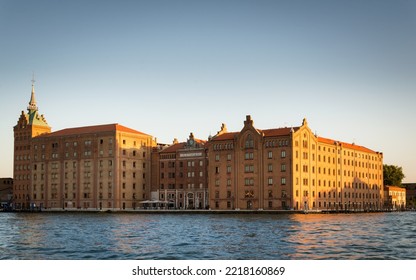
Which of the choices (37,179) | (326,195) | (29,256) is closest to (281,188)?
(326,195)

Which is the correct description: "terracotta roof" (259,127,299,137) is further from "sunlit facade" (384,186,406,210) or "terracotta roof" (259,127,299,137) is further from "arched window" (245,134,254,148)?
"sunlit facade" (384,186,406,210)

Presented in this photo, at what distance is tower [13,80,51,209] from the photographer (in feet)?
458

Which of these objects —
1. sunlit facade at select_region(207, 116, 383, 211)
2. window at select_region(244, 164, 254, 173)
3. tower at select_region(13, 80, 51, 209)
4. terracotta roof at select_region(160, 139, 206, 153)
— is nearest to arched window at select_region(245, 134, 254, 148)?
sunlit facade at select_region(207, 116, 383, 211)

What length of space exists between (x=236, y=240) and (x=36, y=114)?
4344 inches

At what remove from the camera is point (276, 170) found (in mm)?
103688

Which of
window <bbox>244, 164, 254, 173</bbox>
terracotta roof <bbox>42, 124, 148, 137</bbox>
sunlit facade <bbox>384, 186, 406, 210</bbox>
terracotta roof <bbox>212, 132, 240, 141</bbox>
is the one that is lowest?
sunlit facade <bbox>384, 186, 406, 210</bbox>

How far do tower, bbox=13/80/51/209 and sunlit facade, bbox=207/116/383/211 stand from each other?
149 ft

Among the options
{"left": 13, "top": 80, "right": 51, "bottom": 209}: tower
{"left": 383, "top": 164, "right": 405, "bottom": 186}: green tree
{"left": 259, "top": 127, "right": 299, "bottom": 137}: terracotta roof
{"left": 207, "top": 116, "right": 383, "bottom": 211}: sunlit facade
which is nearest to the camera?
{"left": 207, "top": 116, "right": 383, "bottom": 211}: sunlit facade

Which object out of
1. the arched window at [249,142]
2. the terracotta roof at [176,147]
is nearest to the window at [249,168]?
the arched window at [249,142]

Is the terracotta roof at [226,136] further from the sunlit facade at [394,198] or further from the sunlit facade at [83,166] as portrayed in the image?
the sunlit facade at [394,198]

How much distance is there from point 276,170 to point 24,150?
209 feet

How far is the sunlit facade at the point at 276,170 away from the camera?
103 m

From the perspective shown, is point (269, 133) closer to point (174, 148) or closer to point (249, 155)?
point (249, 155)
